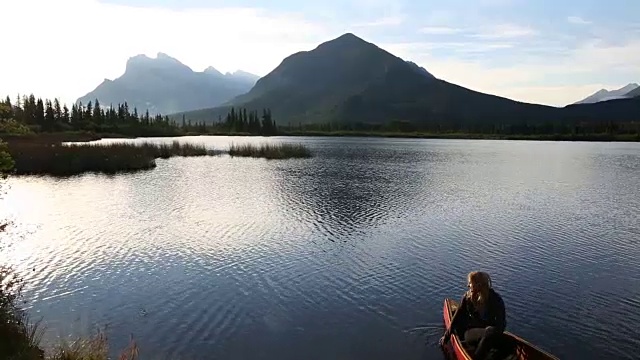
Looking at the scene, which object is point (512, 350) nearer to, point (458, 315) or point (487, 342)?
point (487, 342)

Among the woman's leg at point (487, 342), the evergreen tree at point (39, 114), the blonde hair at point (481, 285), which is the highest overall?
the evergreen tree at point (39, 114)

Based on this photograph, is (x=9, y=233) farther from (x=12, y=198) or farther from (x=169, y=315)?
(x=169, y=315)

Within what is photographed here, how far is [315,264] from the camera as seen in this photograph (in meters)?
23.9

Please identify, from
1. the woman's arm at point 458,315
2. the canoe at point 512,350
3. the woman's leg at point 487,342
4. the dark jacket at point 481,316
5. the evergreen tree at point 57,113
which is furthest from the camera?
the evergreen tree at point 57,113

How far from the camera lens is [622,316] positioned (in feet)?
58.6

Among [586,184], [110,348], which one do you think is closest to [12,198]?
[110,348]

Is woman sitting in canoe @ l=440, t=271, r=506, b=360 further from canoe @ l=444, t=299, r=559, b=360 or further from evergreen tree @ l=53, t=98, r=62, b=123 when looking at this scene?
evergreen tree @ l=53, t=98, r=62, b=123

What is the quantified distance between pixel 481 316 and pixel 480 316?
113mm

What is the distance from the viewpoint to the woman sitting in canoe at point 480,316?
13234 millimetres

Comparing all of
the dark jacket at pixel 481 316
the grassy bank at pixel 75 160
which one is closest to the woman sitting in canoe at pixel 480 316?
the dark jacket at pixel 481 316

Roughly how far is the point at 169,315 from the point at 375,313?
708 centimetres

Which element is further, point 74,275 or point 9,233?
point 9,233

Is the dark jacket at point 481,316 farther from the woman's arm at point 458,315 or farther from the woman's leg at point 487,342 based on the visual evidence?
the woman's leg at point 487,342

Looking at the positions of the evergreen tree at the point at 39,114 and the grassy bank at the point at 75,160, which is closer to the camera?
the grassy bank at the point at 75,160
